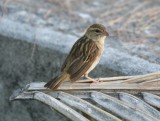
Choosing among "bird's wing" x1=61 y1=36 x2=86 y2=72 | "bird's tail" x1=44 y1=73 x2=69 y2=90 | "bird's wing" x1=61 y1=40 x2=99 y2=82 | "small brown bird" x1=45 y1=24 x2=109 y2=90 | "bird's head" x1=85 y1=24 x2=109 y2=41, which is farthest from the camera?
"bird's head" x1=85 y1=24 x2=109 y2=41

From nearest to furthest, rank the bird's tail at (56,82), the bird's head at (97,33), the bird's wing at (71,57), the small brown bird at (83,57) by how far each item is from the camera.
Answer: the bird's tail at (56,82)
the small brown bird at (83,57)
the bird's wing at (71,57)
the bird's head at (97,33)

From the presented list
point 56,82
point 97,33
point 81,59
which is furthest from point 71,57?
point 56,82

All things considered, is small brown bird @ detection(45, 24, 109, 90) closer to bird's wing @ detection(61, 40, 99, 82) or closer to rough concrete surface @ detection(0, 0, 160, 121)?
bird's wing @ detection(61, 40, 99, 82)

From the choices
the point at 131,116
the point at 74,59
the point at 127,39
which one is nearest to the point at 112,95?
the point at 131,116

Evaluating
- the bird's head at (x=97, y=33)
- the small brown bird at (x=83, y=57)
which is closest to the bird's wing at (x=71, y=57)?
the small brown bird at (x=83, y=57)

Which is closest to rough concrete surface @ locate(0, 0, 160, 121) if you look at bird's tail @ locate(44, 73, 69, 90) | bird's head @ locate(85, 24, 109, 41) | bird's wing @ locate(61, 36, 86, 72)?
bird's head @ locate(85, 24, 109, 41)

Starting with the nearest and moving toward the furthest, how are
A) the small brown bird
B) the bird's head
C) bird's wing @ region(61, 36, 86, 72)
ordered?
the small brown bird, bird's wing @ region(61, 36, 86, 72), the bird's head

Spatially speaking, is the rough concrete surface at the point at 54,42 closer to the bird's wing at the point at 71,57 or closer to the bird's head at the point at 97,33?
the bird's head at the point at 97,33
